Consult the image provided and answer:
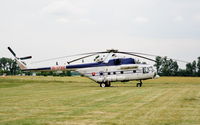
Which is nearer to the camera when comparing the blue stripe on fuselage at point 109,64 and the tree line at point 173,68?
the blue stripe on fuselage at point 109,64

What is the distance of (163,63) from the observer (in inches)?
4958

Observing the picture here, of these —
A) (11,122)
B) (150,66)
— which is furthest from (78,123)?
(150,66)

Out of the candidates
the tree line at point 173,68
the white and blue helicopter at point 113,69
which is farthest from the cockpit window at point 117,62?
the tree line at point 173,68

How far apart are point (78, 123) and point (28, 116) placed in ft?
8.72

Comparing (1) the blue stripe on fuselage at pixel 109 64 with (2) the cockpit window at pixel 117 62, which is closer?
(1) the blue stripe on fuselage at pixel 109 64

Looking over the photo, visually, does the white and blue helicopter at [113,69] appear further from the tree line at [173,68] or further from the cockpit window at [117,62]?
the tree line at [173,68]

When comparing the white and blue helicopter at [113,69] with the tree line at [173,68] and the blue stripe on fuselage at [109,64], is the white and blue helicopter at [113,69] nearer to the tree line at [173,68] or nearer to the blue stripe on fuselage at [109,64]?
the blue stripe on fuselage at [109,64]

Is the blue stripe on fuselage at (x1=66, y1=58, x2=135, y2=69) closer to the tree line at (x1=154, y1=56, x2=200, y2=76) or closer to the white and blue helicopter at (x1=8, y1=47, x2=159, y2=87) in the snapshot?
the white and blue helicopter at (x1=8, y1=47, x2=159, y2=87)

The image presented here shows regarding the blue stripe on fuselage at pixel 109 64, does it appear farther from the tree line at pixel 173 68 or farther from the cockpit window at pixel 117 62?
the tree line at pixel 173 68

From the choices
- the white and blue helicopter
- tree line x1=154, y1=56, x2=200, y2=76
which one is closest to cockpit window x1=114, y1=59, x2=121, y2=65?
the white and blue helicopter

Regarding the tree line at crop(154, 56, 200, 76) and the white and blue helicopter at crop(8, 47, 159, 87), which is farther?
the tree line at crop(154, 56, 200, 76)

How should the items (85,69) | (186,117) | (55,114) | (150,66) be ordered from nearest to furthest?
(186,117)
(55,114)
(150,66)
(85,69)

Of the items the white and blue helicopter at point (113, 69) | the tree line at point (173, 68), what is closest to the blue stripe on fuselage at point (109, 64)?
the white and blue helicopter at point (113, 69)

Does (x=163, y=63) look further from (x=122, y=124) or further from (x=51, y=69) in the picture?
(x=122, y=124)
